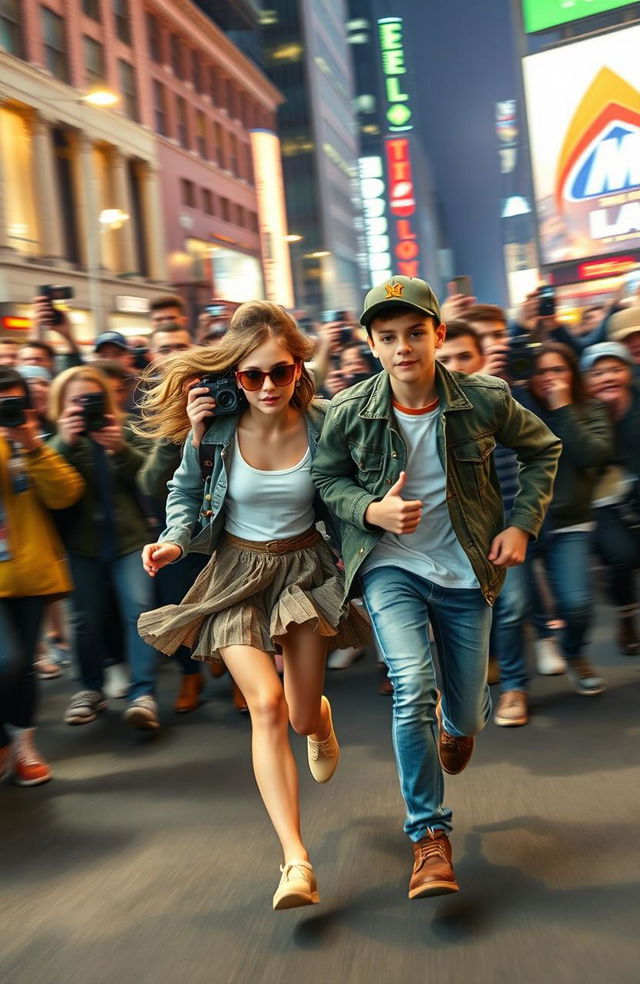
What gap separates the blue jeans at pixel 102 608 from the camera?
602 cm

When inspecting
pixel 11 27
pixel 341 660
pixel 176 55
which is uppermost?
pixel 176 55

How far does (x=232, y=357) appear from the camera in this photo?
387 centimetres

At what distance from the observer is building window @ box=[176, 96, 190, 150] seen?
1721 inches

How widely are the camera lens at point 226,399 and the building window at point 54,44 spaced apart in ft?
96.4

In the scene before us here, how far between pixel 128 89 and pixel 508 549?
37295 mm

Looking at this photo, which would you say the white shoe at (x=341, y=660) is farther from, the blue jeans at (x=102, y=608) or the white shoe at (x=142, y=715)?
the white shoe at (x=142, y=715)

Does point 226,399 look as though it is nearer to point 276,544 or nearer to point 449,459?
point 276,544

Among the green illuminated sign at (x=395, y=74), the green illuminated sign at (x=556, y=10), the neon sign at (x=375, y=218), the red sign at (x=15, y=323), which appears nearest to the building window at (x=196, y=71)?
the green illuminated sign at (x=556, y=10)

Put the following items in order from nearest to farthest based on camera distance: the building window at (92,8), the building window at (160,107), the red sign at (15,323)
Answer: the red sign at (15,323) < the building window at (92,8) < the building window at (160,107)

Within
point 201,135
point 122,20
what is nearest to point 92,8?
point 122,20

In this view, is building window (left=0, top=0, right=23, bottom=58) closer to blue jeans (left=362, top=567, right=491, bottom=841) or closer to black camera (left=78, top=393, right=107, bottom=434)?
black camera (left=78, top=393, right=107, bottom=434)

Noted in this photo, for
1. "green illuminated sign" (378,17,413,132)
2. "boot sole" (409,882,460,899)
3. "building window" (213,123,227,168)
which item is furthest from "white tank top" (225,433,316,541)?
"green illuminated sign" (378,17,413,132)

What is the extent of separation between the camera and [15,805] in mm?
4922

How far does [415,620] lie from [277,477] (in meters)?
0.73
